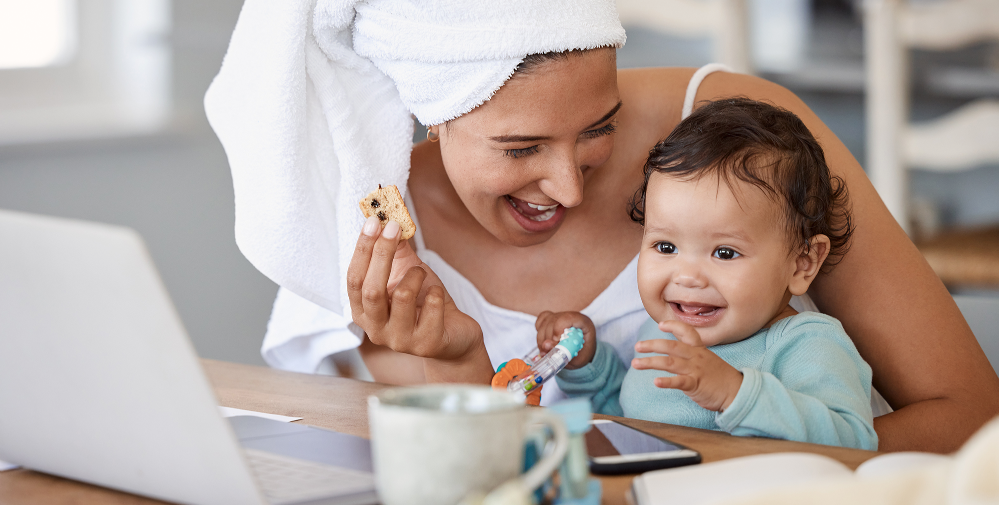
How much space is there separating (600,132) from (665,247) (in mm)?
178

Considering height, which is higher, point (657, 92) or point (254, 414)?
point (657, 92)

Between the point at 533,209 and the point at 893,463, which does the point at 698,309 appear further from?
the point at 893,463

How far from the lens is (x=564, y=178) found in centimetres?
102

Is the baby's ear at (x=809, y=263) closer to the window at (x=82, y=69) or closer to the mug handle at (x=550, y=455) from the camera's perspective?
the mug handle at (x=550, y=455)

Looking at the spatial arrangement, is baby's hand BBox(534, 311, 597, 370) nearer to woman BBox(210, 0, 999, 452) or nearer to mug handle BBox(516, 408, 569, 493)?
woman BBox(210, 0, 999, 452)

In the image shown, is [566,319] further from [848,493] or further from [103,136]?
[103,136]

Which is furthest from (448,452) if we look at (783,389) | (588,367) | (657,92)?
(657,92)

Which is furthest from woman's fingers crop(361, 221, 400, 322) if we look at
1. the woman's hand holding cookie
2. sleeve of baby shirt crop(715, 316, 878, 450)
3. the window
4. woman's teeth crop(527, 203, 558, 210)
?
the window

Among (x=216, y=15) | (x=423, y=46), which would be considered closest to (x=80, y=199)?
(x=216, y=15)

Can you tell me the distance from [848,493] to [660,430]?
0.37 m

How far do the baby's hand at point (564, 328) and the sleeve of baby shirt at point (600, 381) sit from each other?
0.04 feet

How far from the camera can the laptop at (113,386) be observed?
1.60 feet

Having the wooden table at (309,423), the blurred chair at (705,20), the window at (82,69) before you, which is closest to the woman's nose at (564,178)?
the wooden table at (309,423)

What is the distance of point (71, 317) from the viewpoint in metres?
0.52
